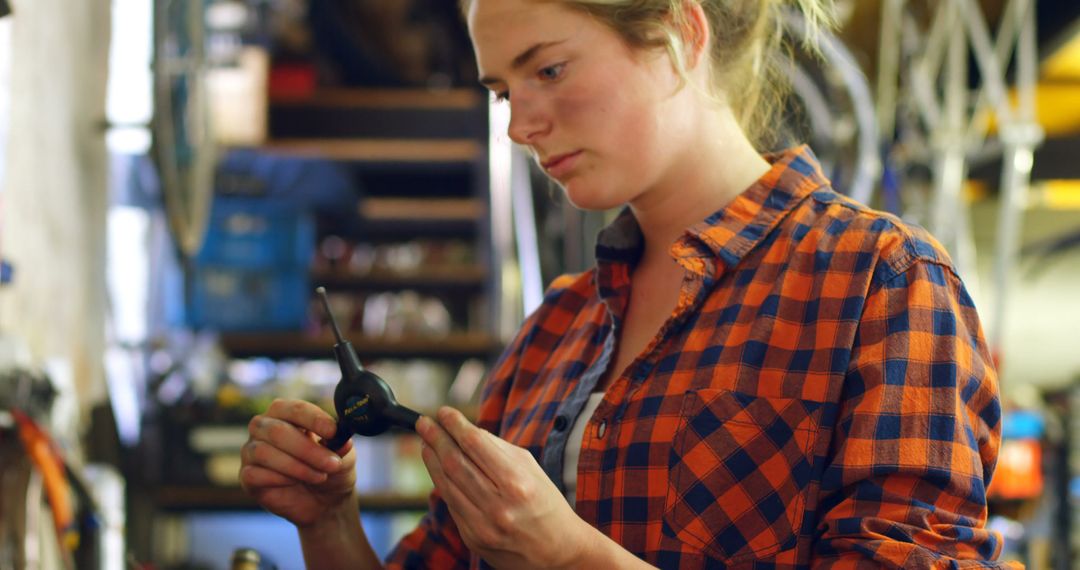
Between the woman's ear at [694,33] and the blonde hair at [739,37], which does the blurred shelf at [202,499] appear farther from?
the woman's ear at [694,33]

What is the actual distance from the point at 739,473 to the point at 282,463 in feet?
1.39

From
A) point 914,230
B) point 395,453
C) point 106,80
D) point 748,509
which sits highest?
point 106,80

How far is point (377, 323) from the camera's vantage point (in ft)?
17.9

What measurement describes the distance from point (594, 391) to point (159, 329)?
3889 mm

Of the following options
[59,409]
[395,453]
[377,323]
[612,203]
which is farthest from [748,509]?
[377,323]

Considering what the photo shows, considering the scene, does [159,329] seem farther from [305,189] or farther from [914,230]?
[914,230]

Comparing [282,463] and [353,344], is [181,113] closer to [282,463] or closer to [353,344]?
[353,344]

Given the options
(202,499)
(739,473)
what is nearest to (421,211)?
(202,499)

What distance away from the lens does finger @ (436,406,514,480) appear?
888 millimetres

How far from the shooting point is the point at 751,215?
3.83 ft

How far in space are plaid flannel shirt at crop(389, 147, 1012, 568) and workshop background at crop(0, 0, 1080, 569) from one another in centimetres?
35

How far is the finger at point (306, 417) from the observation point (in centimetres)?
113

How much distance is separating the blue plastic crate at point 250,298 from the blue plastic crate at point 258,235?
0.13 feet

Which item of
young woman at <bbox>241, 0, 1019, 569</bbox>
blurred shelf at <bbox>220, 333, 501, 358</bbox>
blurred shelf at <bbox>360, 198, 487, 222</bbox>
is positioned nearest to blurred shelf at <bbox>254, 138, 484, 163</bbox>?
blurred shelf at <bbox>360, 198, 487, 222</bbox>
